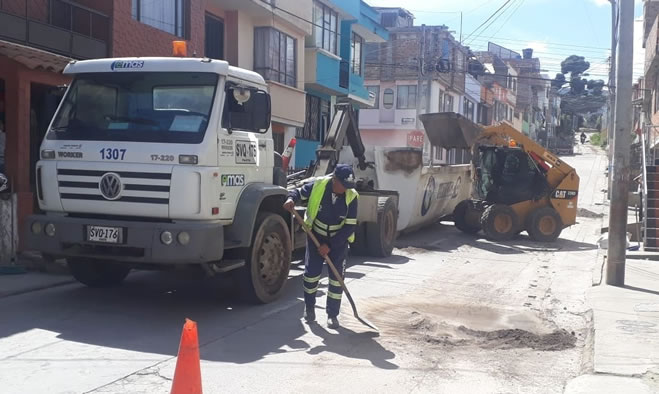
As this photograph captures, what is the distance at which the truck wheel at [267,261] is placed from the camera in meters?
7.77

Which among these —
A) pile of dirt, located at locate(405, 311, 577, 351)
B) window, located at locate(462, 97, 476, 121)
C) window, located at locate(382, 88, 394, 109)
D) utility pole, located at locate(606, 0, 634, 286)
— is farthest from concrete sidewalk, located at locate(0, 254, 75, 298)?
window, located at locate(462, 97, 476, 121)

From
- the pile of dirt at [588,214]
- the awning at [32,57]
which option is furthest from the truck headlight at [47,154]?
the pile of dirt at [588,214]

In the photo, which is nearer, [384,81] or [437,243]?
[437,243]

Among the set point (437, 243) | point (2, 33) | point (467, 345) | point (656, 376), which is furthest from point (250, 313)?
point (437, 243)

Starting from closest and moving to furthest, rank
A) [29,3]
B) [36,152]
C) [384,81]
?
1. [29,3]
2. [36,152]
3. [384,81]

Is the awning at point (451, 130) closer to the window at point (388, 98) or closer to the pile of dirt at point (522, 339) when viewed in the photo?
the pile of dirt at point (522, 339)

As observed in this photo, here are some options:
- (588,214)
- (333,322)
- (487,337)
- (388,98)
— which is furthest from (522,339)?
(388,98)

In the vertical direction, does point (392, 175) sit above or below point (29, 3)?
below

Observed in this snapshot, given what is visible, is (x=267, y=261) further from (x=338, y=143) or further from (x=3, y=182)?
(x=338, y=143)

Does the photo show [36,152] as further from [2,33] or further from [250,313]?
[250,313]

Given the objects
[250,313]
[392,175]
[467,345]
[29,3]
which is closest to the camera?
[467,345]

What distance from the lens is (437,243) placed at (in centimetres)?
1563

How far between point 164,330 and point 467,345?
2.92 meters

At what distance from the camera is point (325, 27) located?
80.9 ft
